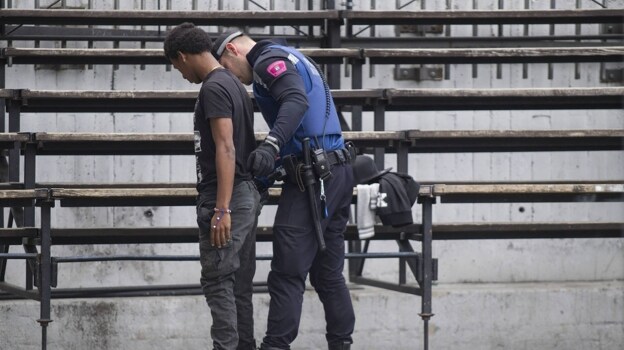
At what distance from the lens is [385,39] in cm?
897

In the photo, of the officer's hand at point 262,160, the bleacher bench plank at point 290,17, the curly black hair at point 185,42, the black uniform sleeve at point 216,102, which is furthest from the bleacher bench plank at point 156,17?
the officer's hand at point 262,160

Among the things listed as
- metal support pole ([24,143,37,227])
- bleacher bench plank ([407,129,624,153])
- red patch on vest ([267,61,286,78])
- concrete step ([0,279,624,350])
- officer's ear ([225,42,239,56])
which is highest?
officer's ear ([225,42,239,56])

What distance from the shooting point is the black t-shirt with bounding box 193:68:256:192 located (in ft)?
19.6

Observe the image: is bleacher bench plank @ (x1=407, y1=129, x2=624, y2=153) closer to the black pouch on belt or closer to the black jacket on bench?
the black jacket on bench

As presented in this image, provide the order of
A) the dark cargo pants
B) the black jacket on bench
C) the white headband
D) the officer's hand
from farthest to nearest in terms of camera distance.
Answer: the black jacket on bench, the white headband, the dark cargo pants, the officer's hand

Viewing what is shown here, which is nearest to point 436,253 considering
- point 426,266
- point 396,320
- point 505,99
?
point 396,320

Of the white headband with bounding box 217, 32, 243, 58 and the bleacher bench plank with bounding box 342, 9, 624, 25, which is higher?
the bleacher bench plank with bounding box 342, 9, 624, 25

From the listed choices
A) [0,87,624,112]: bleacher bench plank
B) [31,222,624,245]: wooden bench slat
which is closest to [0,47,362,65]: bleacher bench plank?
[0,87,624,112]: bleacher bench plank

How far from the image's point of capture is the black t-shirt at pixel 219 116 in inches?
235

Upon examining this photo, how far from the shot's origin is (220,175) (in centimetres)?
Result: 592

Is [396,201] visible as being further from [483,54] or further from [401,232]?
[483,54]

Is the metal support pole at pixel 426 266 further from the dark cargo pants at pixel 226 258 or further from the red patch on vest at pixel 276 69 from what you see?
the red patch on vest at pixel 276 69

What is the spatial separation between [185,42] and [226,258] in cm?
113

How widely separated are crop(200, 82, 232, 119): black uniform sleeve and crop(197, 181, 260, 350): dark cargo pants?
1.37 ft
